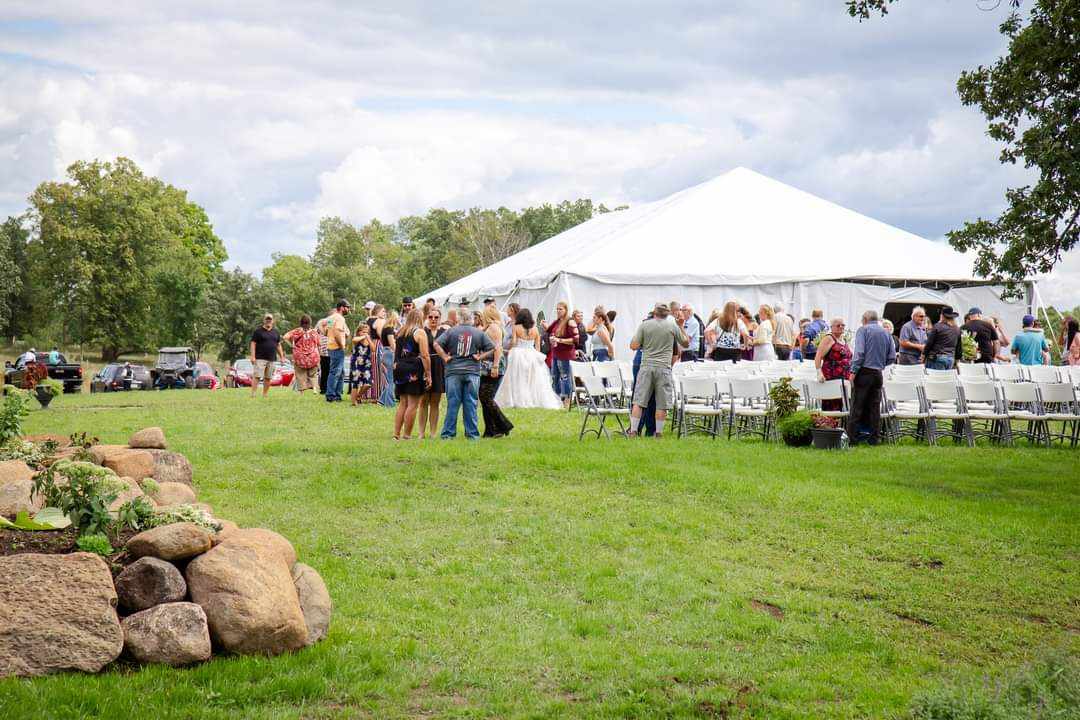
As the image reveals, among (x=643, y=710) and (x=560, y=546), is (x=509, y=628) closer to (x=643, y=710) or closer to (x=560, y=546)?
(x=643, y=710)

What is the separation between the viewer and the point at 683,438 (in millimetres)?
14086

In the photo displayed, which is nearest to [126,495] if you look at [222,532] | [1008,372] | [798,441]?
[222,532]

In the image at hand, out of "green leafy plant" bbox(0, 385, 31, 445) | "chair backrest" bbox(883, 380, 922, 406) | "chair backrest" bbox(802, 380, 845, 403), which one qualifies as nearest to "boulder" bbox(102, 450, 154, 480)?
"green leafy plant" bbox(0, 385, 31, 445)

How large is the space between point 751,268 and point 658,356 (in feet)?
37.1

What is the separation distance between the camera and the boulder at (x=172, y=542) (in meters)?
5.32

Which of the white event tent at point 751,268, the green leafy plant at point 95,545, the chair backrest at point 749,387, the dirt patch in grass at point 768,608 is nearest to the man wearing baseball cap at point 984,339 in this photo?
the white event tent at point 751,268

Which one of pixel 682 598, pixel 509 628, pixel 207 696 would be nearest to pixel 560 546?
pixel 682 598

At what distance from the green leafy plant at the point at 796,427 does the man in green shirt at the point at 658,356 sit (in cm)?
161

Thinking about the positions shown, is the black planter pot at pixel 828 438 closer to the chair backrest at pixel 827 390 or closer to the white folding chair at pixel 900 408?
the chair backrest at pixel 827 390

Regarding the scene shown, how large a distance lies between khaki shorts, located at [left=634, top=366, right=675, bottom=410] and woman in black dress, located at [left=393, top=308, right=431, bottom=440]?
9.48ft

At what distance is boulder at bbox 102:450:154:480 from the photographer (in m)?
8.65

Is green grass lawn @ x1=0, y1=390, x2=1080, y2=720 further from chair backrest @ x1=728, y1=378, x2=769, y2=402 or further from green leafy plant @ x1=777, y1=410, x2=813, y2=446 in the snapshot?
chair backrest @ x1=728, y1=378, x2=769, y2=402

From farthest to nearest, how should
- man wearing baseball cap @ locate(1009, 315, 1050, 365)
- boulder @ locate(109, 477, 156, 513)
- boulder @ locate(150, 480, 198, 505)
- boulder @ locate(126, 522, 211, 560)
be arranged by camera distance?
man wearing baseball cap @ locate(1009, 315, 1050, 365), boulder @ locate(150, 480, 198, 505), boulder @ locate(109, 477, 156, 513), boulder @ locate(126, 522, 211, 560)

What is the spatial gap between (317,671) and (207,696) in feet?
1.89
